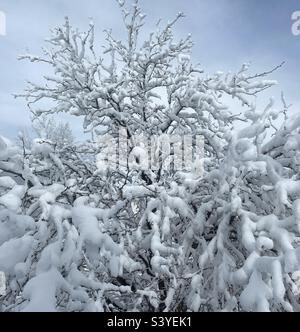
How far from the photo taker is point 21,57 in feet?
19.0

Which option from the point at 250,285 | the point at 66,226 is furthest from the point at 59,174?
the point at 250,285

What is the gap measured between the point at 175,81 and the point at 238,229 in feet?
10.7

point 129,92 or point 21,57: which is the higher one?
point 21,57

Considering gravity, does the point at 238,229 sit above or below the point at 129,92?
below

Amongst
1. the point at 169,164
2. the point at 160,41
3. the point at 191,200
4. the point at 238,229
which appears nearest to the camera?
the point at 238,229

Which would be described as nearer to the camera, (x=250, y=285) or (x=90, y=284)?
(x=250, y=285)

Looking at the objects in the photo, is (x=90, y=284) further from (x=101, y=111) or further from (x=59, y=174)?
(x=101, y=111)

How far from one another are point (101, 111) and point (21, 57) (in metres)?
Answer: 1.65

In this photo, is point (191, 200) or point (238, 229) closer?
point (238, 229)

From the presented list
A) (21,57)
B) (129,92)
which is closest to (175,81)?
(129,92)

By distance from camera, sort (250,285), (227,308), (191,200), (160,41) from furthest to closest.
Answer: (160,41) < (191,200) < (227,308) < (250,285)

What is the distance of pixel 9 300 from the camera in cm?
287
